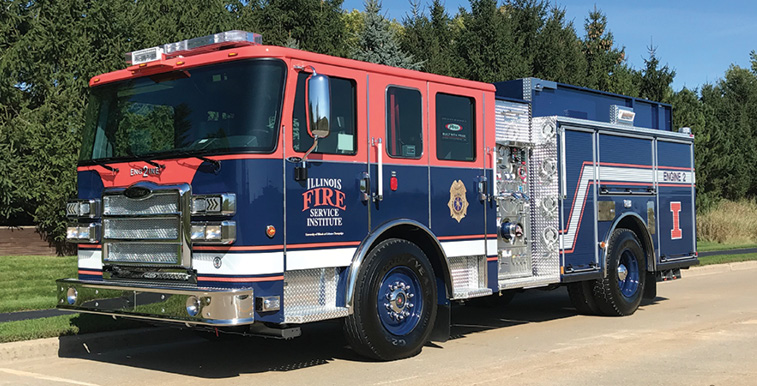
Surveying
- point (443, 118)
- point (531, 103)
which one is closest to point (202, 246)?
point (443, 118)

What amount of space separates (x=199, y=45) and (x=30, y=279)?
860 centimetres

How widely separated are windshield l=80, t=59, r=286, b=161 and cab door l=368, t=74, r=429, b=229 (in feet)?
4.07

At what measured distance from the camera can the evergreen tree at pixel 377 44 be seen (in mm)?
27172

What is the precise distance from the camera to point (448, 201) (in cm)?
856

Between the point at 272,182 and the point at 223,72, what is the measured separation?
42.7 inches

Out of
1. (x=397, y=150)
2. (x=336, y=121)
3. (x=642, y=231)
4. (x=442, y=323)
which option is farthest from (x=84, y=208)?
(x=642, y=231)

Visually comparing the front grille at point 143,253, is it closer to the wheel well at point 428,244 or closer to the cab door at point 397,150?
the cab door at point 397,150

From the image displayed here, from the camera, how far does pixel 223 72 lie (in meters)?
7.11

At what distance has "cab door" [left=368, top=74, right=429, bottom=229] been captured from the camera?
7797 mm

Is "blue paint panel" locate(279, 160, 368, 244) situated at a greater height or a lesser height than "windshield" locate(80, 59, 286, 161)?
lesser

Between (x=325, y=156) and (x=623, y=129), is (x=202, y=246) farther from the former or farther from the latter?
(x=623, y=129)

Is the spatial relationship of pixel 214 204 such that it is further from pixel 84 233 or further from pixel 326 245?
pixel 84 233

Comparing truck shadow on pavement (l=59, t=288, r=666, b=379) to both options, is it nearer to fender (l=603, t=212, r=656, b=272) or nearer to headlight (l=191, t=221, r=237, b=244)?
headlight (l=191, t=221, r=237, b=244)

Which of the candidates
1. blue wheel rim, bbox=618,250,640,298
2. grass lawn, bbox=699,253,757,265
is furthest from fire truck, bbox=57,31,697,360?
grass lawn, bbox=699,253,757,265
